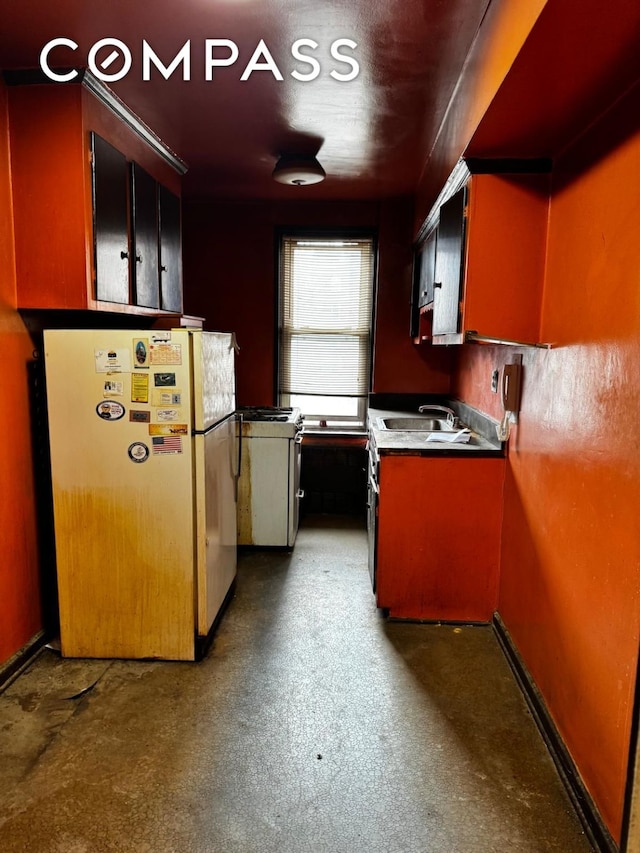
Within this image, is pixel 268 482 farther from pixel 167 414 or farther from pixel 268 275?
pixel 268 275

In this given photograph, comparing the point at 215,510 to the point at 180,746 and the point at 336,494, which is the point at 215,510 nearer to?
the point at 180,746

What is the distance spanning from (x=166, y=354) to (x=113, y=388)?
0.28 meters

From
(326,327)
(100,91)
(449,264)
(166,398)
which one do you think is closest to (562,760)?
(166,398)

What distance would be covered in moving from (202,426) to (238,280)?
2618mm

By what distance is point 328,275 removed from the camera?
4.82 meters

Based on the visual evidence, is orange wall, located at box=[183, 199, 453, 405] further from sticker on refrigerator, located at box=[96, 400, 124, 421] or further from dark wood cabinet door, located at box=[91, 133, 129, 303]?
sticker on refrigerator, located at box=[96, 400, 124, 421]

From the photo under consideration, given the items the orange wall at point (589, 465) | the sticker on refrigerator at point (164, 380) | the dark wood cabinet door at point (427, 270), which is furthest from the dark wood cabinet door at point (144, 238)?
the orange wall at point (589, 465)

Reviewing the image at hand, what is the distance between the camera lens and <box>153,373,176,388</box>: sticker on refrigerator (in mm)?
2414

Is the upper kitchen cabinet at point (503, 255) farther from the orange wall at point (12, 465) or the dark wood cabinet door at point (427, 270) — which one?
the orange wall at point (12, 465)

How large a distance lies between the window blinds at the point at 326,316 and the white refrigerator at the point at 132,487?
2.36m

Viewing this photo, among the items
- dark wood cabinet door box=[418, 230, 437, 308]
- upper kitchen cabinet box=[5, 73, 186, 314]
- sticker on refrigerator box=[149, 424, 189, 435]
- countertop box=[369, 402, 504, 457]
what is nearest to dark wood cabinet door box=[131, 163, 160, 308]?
upper kitchen cabinet box=[5, 73, 186, 314]

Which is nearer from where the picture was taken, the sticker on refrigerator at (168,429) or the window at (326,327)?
the sticker on refrigerator at (168,429)

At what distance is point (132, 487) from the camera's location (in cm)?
250

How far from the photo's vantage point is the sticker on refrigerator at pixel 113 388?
2.42m
